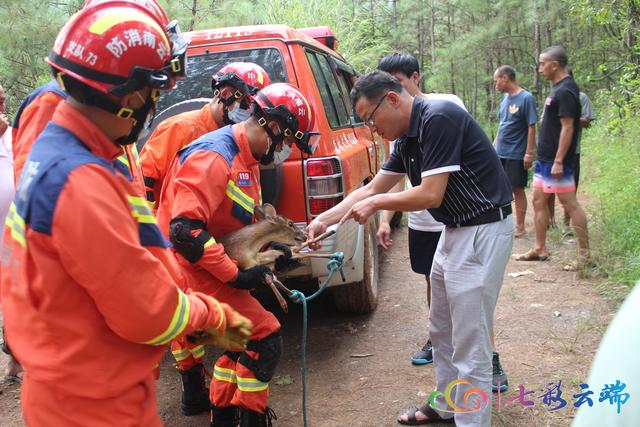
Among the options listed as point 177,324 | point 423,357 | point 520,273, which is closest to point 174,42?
point 177,324

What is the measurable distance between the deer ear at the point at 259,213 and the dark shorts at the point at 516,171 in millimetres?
4946

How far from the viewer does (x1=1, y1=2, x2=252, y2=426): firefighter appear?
4.51ft

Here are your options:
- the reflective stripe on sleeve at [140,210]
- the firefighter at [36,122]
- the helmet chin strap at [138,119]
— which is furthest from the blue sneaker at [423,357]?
the helmet chin strap at [138,119]

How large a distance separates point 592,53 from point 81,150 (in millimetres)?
18310

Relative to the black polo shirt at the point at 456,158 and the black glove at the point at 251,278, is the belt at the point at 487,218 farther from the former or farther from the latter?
→ the black glove at the point at 251,278

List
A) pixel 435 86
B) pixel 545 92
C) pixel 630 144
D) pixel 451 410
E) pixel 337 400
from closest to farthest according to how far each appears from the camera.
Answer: pixel 451 410 < pixel 337 400 < pixel 630 144 < pixel 545 92 < pixel 435 86

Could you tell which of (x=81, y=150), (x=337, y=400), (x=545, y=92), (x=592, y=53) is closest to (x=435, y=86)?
(x=545, y=92)

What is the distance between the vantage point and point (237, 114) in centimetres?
334

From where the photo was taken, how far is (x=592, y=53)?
1669cm

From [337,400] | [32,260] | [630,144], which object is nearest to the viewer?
[32,260]

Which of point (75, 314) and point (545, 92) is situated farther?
point (545, 92)

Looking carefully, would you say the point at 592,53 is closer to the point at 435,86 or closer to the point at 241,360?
the point at 435,86

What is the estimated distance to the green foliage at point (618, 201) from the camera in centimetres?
512

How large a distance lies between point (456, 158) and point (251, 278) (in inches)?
44.5
